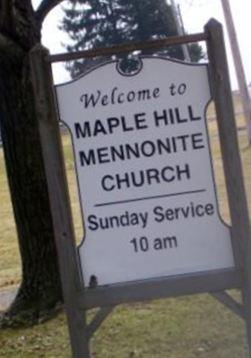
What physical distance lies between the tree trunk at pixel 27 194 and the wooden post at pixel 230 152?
235 cm

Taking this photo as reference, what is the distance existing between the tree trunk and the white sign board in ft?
6.77

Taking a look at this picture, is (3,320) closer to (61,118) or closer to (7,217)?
(61,118)

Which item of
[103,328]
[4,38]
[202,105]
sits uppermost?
[4,38]

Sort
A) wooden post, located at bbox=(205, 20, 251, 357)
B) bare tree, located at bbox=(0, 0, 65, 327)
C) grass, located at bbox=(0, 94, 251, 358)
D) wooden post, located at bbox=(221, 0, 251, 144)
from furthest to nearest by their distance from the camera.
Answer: wooden post, located at bbox=(221, 0, 251, 144)
bare tree, located at bbox=(0, 0, 65, 327)
grass, located at bbox=(0, 94, 251, 358)
wooden post, located at bbox=(205, 20, 251, 357)

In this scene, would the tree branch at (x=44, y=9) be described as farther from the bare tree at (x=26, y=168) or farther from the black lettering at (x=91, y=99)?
the black lettering at (x=91, y=99)

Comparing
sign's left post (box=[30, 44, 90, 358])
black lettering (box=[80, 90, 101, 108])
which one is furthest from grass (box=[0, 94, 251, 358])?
black lettering (box=[80, 90, 101, 108])

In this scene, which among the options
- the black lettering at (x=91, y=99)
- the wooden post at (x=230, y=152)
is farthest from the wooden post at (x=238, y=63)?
the black lettering at (x=91, y=99)

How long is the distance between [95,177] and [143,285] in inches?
23.3

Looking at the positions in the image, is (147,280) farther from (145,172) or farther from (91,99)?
(91,99)

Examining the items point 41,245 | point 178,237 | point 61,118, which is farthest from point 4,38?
point 178,237

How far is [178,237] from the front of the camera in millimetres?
3568

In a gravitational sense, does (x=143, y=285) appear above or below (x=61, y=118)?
below

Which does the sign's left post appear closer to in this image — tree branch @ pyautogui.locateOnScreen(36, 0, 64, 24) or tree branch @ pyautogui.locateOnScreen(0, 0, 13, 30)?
tree branch @ pyautogui.locateOnScreen(0, 0, 13, 30)

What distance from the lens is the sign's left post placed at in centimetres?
354
